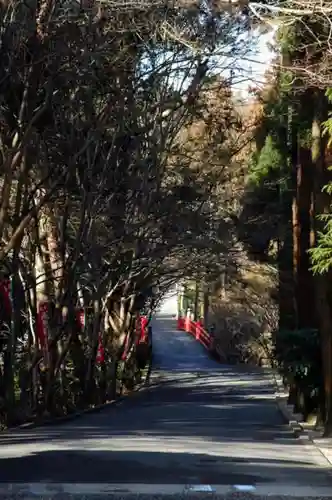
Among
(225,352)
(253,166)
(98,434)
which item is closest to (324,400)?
(98,434)

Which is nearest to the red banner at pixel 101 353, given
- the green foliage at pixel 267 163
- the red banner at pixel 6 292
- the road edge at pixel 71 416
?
the road edge at pixel 71 416

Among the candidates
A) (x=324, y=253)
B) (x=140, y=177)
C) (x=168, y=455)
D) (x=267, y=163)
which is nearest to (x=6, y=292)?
(x=140, y=177)

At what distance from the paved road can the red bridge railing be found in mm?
42493

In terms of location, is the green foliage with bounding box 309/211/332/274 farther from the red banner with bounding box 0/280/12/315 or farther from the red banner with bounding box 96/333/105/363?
the red banner with bounding box 96/333/105/363

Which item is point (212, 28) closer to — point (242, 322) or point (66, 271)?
point (66, 271)

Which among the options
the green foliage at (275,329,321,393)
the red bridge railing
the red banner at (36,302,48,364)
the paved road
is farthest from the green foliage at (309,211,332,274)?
the red bridge railing

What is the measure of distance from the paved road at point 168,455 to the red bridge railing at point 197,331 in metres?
42.5

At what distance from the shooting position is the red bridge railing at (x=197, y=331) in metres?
74.1

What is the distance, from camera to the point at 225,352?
67.4 m

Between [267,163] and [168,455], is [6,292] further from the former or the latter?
[168,455]

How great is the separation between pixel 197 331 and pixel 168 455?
223 feet

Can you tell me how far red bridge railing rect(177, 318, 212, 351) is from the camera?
74.1 m

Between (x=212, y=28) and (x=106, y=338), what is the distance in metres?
24.2

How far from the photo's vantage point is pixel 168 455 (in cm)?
1402
